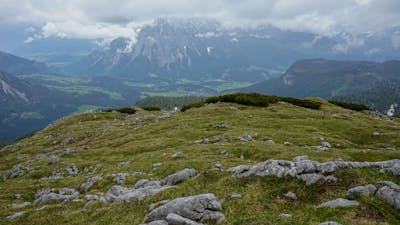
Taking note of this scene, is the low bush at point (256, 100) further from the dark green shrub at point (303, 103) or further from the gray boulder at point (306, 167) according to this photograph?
the gray boulder at point (306, 167)

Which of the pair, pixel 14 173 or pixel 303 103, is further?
pixel 303 103

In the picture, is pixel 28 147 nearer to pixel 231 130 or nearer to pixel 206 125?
pixel 206 125

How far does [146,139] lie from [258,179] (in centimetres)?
4102

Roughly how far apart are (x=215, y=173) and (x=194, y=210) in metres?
9.00

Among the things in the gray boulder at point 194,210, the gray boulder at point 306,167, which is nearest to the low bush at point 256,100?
the gray boulder at point 306,167

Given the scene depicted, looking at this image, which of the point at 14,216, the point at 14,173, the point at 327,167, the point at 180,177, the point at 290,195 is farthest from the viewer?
the point at 14,173

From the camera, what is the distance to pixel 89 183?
39562mm

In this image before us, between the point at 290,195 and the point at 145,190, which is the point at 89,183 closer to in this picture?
the point at 145,190

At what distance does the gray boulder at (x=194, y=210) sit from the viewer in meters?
20.5

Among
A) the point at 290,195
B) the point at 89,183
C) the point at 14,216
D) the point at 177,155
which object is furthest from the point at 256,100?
the point at 14,216

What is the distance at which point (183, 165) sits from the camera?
125 ft

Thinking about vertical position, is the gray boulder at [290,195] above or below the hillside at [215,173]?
above

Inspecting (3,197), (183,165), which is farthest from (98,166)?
(183,165)

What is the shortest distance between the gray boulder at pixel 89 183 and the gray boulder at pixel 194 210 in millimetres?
19788
